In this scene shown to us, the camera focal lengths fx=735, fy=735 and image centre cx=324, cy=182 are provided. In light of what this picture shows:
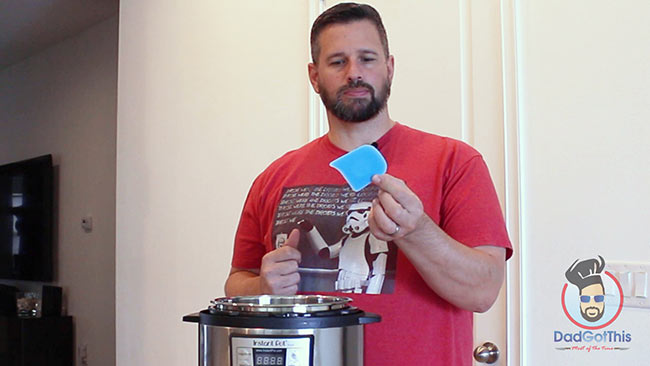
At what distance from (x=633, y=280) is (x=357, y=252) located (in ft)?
1.92

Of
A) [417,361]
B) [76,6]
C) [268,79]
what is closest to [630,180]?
[417,361]

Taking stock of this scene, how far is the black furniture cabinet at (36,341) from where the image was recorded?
4551 mm

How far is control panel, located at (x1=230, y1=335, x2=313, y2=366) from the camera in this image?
0.87 meters

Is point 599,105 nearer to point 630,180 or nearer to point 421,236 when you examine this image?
point 630,180

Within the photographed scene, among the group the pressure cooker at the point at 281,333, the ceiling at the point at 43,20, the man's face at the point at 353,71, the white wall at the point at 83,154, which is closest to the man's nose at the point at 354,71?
the man's face at the point at 353,71

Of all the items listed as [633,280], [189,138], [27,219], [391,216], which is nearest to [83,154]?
[27,219]

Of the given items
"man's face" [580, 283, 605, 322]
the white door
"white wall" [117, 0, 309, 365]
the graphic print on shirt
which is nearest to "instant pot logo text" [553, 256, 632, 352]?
"man's face" [580, 283, 605, 322]

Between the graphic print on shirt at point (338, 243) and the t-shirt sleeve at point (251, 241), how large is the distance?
0.34 ft

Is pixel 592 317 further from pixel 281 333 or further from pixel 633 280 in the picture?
pixel 281 333

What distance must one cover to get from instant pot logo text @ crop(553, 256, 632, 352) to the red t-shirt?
0.38m

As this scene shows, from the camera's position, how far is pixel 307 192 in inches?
52.5

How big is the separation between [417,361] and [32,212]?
4444 millimetres

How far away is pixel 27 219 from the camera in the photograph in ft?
16.8

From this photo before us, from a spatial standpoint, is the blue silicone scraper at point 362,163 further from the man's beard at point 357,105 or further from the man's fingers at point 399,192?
the man's beard at point 357,105
